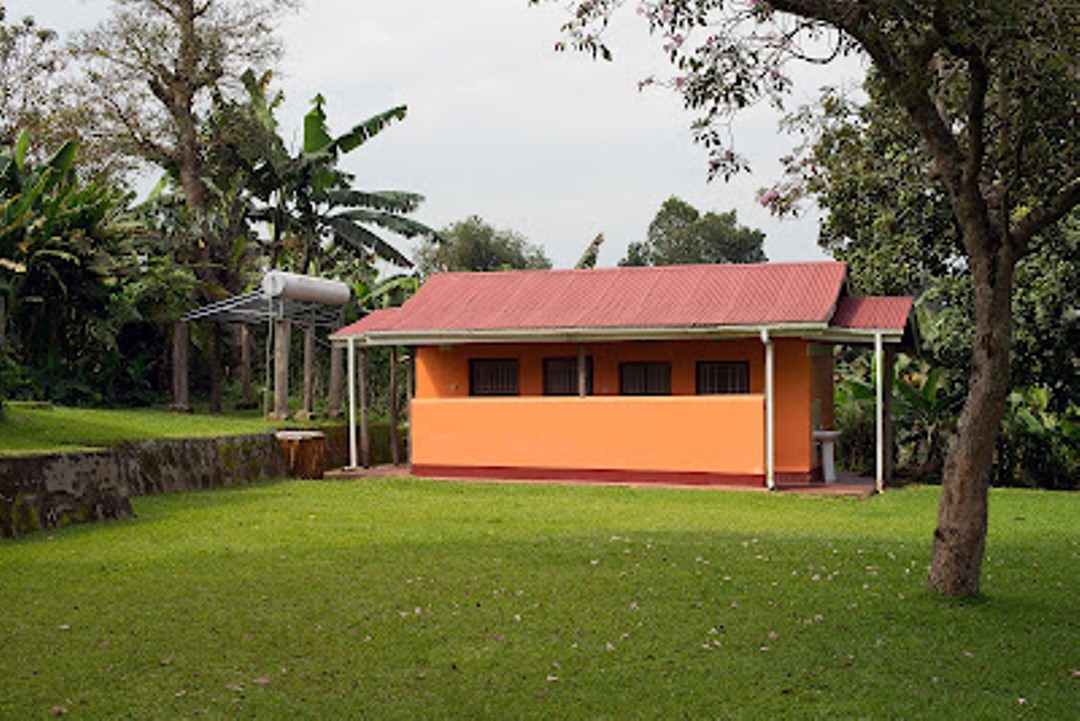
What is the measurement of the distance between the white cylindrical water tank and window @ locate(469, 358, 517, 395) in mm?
3287

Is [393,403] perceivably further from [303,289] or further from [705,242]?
[705,242]

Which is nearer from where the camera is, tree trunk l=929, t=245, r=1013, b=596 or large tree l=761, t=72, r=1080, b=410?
tree trunk l=929, t=245, r=1013, b=596

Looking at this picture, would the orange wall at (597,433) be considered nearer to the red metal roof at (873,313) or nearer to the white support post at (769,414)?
the white support post at (769,414)

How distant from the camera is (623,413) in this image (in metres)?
20.7

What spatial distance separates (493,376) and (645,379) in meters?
2.87

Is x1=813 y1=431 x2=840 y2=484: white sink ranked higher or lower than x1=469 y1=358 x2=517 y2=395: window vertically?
lower

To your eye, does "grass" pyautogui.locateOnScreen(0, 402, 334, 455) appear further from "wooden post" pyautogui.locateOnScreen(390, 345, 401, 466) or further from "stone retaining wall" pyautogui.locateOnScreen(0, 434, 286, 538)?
Answer: "wooden post" pyautogui.locateOnScreen(390, 345, 401, 466)

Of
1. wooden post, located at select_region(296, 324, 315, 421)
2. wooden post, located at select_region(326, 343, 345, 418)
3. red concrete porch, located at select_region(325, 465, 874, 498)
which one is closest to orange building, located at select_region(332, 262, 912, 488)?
red concrete porch, located at select_region(325, 465, 874, 498)

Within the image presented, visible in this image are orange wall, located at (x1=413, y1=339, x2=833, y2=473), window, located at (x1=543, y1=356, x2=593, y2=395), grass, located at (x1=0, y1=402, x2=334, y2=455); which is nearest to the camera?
grass, located at (x1=0, y1=402, x2=334, y2=455)

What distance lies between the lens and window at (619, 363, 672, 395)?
21.4m

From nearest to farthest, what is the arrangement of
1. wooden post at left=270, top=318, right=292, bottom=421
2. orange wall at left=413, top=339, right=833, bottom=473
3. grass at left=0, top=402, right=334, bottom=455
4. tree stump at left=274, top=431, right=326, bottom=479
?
grass at left=0, top=402, right=334, bottom=455
orange wall at left=413, top=339, right=833, bottom=473
tree stump at left=274, top=431, right=326, bottom=479
wooden post at left=270, top=318, right=292, bottom=421

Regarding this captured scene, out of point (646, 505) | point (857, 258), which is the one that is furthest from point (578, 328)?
point (857, 258)

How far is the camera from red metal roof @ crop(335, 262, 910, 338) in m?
19.8

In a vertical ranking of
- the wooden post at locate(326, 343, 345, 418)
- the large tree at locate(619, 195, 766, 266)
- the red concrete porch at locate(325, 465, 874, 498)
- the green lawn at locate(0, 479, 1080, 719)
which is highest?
the large tree at locate(619, 195, 766, 266)
